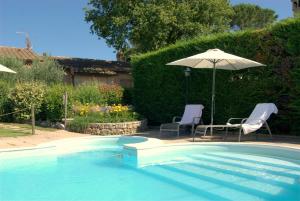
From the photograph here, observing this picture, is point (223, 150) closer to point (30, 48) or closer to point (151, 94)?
point (151, 94)

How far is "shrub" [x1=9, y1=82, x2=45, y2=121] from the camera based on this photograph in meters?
16.5

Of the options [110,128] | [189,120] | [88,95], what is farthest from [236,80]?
[88,95]

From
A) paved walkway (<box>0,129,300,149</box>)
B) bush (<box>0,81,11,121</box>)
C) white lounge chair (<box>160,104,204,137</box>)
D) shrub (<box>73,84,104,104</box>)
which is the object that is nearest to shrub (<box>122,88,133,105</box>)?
shrub (<box>73,84,104,104</box>)

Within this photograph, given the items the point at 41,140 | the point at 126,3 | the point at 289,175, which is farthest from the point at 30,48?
the point at 289,175

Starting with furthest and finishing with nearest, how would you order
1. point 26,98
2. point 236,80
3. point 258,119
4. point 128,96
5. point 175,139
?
point 128,96, point 26,98, point 236,80, point 175,139, point 258,119

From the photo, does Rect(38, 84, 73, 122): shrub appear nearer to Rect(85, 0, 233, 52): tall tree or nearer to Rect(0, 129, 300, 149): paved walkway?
Rect(0, 129, 300, 149): paved walkway

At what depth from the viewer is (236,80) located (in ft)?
42.9

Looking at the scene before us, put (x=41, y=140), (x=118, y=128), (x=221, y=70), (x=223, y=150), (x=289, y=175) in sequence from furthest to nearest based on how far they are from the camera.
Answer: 1. (x=118, y=128)
2. (x=221, y=70)
3. (x=41, y=140)
4. (x=223, y=150)
5. (x=289, y=175)

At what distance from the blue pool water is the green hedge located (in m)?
2.61

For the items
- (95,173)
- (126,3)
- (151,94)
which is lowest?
(95,173)

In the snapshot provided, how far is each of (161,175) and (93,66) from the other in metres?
22.2

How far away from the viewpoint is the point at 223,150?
10.2m

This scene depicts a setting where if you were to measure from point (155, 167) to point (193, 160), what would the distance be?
46.7 inches

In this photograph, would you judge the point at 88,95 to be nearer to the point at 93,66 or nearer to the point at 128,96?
the point at 128,96
